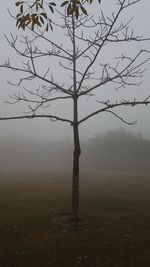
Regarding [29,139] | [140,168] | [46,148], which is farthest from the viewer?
[29,139]

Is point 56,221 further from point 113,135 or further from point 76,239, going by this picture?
point 113,135

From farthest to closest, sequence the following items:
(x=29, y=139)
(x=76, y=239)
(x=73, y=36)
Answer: (x=29, y=139), (x=73, y=36), (x=76, y=239)

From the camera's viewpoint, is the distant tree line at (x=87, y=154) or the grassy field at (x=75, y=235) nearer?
the grassy field at (x=75, y=235)

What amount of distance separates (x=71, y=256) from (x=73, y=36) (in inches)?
296

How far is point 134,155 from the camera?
5178 centimetres

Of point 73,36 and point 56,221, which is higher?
point 73,36

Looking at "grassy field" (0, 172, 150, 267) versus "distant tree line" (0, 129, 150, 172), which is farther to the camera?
"distant tree line" (0, 129, 150, 172)

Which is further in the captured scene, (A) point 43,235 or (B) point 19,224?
(B) point 19,224

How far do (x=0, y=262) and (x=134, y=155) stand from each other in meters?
45.5

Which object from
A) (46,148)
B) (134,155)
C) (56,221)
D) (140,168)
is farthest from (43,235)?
(46,148)

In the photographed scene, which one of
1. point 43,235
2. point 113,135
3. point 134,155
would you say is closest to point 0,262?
point 43,235

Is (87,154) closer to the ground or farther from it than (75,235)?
farther from it

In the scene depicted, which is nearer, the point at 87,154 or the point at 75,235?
the point at 75,235

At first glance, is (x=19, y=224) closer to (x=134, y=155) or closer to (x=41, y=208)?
(x=41, y=208)
